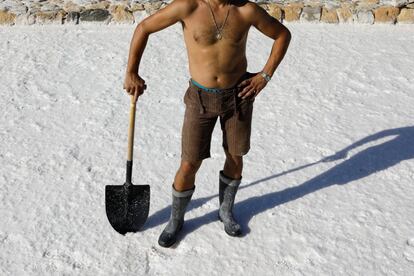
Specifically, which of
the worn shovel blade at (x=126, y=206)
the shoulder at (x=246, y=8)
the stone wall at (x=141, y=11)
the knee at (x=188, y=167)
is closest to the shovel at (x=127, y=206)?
the worn shovel blade at (x=126, y=206)

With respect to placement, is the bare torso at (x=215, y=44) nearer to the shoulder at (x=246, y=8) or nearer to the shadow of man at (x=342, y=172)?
the shoulder at (x=246, y=8)

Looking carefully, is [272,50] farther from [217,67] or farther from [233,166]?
[233,166]

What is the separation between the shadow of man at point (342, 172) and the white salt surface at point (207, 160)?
0.01 m

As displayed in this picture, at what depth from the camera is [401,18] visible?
7082mm

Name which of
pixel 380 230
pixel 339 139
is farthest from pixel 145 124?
pixel 380 230

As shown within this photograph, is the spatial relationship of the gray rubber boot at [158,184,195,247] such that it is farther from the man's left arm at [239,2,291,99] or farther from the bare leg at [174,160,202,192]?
the man's left arm at [239,2,291,99]

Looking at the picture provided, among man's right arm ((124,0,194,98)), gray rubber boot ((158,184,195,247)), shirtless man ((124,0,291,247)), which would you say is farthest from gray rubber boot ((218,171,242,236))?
man's right arm ((124,0,194,98))

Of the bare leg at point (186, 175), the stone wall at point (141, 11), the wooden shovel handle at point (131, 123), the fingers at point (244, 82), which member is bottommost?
the stone wall at point (141, 11)

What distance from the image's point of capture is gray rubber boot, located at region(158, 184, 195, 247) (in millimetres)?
3613

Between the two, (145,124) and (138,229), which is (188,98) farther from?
(145,124)

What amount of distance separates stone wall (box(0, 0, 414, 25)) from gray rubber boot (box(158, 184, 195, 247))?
389cm

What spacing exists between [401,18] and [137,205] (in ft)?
15.7

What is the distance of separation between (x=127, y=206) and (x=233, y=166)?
0.73 meters

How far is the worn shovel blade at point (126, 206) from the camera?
3.69m
